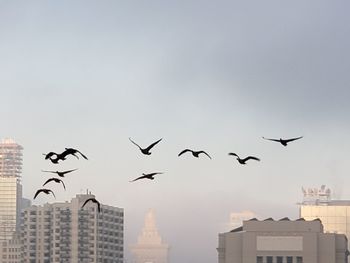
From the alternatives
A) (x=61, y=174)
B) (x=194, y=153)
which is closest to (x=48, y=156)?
(x=61, y=174)

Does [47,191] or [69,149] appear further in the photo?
[47,191]

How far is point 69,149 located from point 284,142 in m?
11.4

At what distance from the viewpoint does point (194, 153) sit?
8381cm

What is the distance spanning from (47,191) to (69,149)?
19.8ft

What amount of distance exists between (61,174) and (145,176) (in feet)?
15.1

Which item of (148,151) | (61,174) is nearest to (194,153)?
(148,151)

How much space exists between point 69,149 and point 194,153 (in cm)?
655

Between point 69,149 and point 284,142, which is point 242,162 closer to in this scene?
point 284,142

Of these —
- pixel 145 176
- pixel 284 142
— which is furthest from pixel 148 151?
pixel 284 142

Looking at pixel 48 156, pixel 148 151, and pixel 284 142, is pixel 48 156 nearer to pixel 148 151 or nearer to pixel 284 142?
pixel 148 151

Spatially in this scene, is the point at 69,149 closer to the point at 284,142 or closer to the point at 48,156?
the point at 48,156

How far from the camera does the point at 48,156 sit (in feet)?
278

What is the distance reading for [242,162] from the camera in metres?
85.8

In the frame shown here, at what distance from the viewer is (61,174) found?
86.4 m
